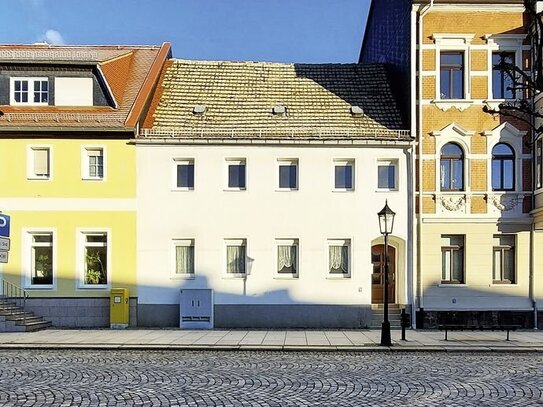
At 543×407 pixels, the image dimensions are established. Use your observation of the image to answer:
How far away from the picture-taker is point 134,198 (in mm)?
19453

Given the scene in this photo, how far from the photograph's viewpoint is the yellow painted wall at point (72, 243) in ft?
63.3

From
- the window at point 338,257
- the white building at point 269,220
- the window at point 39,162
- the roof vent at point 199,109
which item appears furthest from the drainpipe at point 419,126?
the window at point 39,162

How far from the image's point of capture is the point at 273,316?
1934 cm

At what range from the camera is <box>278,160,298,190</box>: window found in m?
19.9

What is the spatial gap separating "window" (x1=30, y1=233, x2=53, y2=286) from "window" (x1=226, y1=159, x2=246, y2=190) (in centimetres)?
696

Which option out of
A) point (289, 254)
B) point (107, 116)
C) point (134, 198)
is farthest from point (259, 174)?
point (107, 116)

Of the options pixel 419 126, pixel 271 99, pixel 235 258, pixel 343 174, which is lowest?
pixel 235 258

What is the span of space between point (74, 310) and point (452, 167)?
14.9 meters

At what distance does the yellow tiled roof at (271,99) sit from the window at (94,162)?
215 centimetres

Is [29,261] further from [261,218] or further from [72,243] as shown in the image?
[261,218]

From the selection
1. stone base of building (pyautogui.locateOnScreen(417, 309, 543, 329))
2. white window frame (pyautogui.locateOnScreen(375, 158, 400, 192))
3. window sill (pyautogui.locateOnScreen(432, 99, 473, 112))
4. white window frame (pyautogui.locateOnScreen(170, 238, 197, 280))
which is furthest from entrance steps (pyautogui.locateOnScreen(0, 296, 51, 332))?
window sill (pyautogui.locateOnScreen(432, 99, 473, 112))

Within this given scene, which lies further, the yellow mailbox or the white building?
the white building

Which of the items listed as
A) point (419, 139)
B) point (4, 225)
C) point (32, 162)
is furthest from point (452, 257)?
point (32, 162)

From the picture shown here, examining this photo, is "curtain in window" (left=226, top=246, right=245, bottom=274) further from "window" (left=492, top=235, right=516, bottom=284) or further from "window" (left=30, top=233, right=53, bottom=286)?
"window" (left=492, top=235, right=516, bottom=284)
